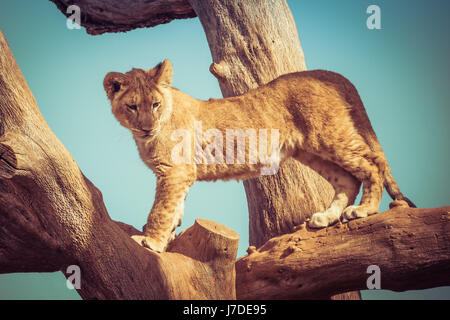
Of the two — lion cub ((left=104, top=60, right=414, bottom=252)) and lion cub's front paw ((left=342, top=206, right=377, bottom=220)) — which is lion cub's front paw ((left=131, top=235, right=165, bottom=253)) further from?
lion cub's front paw ((left=342, top=206, right=377, bottom=220))

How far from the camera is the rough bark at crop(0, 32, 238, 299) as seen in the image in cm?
194

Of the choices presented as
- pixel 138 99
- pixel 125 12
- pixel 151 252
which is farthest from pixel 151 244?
pixel 125 12

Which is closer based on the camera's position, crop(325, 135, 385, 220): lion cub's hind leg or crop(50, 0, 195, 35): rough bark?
crop(325, 135, 385, 220): lion cub's hind leg

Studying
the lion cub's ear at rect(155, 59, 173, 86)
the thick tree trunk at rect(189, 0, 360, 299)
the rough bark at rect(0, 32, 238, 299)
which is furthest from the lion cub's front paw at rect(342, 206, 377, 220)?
the lion cub's ear at rect(155, 59, 173, 86)

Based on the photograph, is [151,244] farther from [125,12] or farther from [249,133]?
[125,12]

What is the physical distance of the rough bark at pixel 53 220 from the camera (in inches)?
76.5

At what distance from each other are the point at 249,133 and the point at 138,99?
2.83 ft

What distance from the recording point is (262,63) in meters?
4.11

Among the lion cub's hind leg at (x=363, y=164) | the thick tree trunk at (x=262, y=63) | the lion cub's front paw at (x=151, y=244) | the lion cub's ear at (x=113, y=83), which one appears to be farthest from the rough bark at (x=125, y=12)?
the lion cub's front paw at (x=151, y=244)

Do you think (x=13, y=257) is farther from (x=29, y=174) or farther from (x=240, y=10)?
(x=240, y=10)

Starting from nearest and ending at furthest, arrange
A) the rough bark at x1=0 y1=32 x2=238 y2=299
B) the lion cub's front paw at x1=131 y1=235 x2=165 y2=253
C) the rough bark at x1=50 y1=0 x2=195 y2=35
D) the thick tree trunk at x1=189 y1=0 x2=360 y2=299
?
the rough bark at x1=0 y1=32 x2=238 y2=299
the lion cub's front paw at x1=131 y1=235 x2=165 y2=253
the thick tree trunk at x1=189 y1=0 x2=360 y2=299
the rough bark at x1=50 y1=0 x2=195 y2=35
